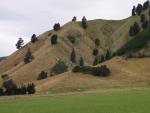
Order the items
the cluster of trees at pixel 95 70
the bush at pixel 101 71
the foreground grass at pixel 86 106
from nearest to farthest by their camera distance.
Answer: the foreground grass at pixel 86 106
the bush at pixel 101 71
the cluster of trees at pixel 95 70

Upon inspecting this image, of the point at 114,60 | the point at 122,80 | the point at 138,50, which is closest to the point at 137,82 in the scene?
the point at 122,80

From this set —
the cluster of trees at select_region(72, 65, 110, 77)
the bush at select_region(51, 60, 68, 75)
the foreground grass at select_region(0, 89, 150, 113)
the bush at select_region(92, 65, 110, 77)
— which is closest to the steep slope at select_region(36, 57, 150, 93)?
the bush at select_region(92, 65, 110, 77)

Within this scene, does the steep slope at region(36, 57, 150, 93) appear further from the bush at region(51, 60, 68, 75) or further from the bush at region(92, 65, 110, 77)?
the bush at region(51, 60, 68, 75)

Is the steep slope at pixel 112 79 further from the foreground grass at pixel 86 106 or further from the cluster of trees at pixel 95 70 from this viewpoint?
the foreground grass at pixel 86 106

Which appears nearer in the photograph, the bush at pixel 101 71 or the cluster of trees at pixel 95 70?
the bush at pixel 101 71

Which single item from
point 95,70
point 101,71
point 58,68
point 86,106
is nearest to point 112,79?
point 101,71

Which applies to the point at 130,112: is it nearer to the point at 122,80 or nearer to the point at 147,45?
the point at 122,80

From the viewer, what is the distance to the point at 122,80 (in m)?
138

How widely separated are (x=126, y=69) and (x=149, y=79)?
48.1 feet

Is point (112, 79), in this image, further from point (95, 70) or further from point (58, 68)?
point (58, 68)

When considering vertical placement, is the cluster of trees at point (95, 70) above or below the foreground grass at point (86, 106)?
above

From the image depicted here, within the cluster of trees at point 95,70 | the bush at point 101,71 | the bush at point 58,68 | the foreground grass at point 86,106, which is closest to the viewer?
the foreground grass at point 86,106

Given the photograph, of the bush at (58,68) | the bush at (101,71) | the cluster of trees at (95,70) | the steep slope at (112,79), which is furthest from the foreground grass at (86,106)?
the bush at (58,68)


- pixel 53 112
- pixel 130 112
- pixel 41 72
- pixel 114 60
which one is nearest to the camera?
pixel 130 112
